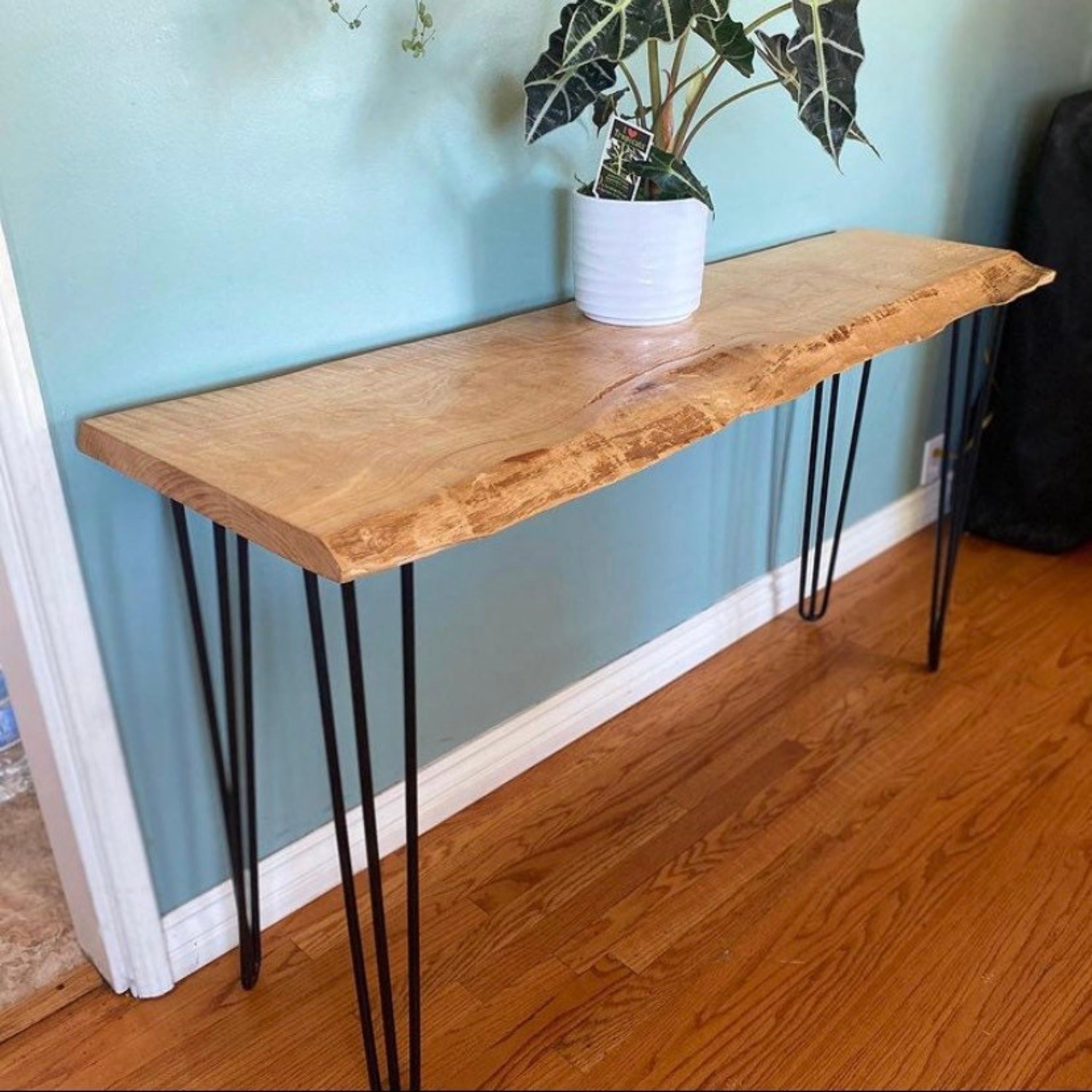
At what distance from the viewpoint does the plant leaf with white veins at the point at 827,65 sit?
119 cm

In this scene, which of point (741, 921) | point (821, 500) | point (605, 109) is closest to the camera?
point (605, 109)

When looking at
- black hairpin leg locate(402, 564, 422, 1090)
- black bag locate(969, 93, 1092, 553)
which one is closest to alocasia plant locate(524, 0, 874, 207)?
black hairpin leg locate(402, 564, 422, 1090)

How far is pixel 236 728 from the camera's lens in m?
1.27

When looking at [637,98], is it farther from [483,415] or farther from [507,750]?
[507,750]

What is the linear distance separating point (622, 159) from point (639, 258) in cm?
11

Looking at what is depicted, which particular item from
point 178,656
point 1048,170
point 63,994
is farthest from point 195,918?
point 1048,170

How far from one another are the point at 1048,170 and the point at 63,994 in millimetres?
2108

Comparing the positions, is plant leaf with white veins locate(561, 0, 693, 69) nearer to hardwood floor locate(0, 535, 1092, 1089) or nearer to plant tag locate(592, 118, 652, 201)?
plant tag locate(592, 118, 652, 201)

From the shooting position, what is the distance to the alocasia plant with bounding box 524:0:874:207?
1.13 meters

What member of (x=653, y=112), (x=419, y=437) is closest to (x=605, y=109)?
(x=653, y=112)

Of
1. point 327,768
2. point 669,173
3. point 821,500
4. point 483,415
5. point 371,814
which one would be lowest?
point 821,500

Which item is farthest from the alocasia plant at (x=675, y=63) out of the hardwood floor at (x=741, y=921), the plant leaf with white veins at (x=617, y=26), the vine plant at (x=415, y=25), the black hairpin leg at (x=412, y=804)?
the hardwood floor at (x=741, y=921)

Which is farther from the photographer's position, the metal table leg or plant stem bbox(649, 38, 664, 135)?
plant stem bbox(649, 38, 664, 135)

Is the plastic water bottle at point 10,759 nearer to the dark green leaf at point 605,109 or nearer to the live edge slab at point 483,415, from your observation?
the live edge slab at point 483,415
